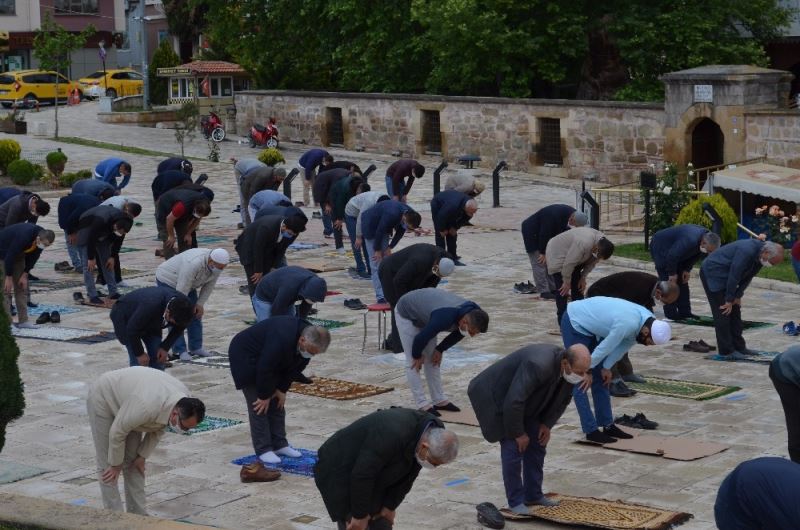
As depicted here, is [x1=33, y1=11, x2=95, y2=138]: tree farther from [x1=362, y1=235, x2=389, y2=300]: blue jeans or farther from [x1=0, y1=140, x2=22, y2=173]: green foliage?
[x1=362, y1=235, x2=389, y2=300]: blue jeans

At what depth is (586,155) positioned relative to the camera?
106 feet

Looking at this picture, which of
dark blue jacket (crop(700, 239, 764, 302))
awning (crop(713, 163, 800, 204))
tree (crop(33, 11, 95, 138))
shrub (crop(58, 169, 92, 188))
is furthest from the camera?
tree (crop(33, 11, 95, 138))

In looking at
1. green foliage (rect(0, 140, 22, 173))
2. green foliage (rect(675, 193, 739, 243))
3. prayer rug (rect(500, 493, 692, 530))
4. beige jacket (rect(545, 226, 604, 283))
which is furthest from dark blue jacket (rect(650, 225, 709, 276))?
green foliage (rect(0, 140, 22, 173))

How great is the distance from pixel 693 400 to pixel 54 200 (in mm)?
18368

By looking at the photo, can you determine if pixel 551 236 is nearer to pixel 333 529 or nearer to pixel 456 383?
pixel 456 383

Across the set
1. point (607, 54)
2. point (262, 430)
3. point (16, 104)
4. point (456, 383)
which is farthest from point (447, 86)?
point (262, 430)

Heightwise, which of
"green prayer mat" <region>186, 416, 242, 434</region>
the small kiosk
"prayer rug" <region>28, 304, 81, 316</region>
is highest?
the small kiosk

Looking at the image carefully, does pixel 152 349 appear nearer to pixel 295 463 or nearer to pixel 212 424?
pixel 212 424

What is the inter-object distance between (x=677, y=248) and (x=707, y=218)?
19.7 feet

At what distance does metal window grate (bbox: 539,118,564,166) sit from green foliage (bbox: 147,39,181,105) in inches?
910

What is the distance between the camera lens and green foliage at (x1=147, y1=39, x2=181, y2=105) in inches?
2124

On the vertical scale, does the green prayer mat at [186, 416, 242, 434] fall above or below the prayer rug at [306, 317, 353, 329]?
below

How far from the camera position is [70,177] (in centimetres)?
3062

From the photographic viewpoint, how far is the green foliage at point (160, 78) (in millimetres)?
53938
